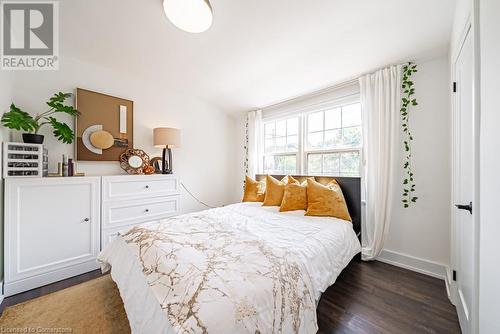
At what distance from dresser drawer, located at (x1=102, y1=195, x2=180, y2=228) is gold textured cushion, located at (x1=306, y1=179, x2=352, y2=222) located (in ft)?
6.43

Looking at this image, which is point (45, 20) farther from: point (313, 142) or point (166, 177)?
point (313, 142)

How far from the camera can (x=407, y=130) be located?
2.12 m

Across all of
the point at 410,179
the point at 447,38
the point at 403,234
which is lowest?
the point at 403,234

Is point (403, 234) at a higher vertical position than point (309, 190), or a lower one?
lower

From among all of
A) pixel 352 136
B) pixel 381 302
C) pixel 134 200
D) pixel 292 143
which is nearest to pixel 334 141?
pixel 352 136

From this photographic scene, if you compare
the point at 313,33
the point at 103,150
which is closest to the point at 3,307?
the point at 103,150

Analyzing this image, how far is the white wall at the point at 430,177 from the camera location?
192cm

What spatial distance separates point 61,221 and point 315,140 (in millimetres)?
3372

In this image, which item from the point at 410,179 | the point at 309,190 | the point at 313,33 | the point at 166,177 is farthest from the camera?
the point at 166,177

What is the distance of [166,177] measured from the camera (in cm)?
269

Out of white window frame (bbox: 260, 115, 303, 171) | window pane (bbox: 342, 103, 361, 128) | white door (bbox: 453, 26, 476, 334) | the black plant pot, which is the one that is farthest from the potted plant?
white door (bbox: 453, 26, 476, 334)

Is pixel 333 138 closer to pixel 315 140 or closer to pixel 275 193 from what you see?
pixel 315 140

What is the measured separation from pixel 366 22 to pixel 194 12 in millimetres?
1536

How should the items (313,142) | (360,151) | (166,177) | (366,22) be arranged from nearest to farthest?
(366,22) → (360,151) → (166,177) → (313,142)
